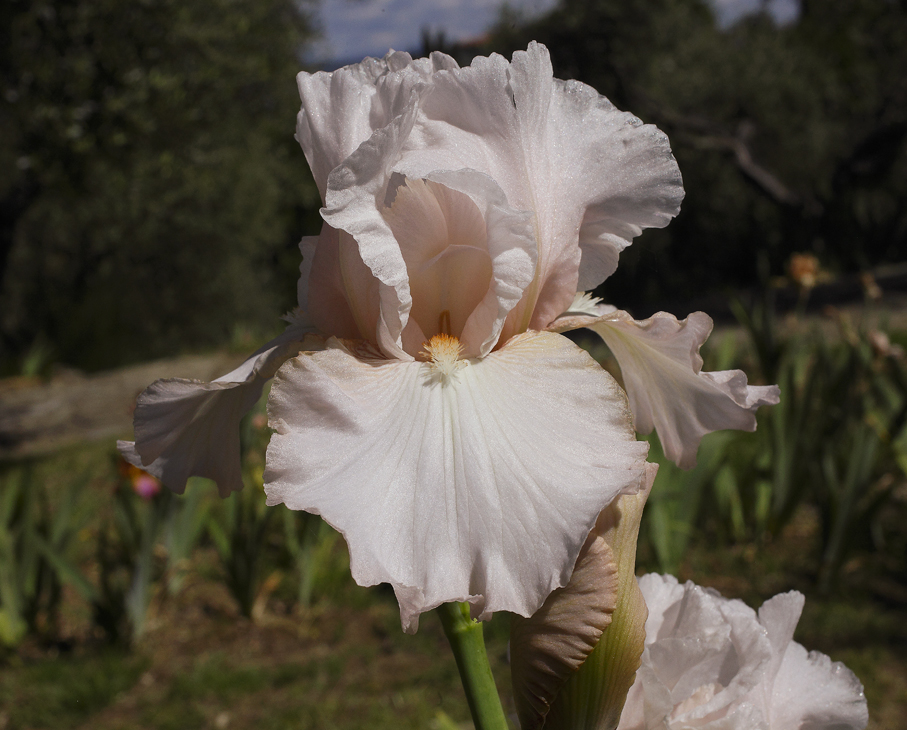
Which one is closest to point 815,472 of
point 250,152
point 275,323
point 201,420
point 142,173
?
point 201,420

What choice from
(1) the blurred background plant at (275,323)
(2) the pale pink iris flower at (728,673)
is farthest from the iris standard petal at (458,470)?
(1) the blurred background plant at (275,323)

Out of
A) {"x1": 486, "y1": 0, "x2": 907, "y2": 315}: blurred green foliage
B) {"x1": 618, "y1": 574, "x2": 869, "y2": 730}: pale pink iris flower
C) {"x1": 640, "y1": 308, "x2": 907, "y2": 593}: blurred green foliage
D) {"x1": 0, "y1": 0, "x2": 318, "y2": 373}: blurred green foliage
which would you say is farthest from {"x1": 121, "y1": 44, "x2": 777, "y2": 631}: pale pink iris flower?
{"x1": 486, "y1": 0, "x2": 907, "y2": 315}: blurred green foliage

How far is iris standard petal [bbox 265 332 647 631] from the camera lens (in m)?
0.46

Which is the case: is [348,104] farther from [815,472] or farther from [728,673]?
[815,472]

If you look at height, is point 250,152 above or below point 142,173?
below

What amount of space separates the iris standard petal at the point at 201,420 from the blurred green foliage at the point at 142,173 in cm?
579

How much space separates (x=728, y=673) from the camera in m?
0.64

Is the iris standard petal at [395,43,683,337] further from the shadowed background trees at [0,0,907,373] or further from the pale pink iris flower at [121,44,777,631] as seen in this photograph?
the shadowed background trees at [0,0,907,373]

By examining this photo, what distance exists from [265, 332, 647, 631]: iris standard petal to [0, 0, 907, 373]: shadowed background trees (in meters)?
5.96

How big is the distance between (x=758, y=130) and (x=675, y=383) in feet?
42.3

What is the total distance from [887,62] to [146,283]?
1061 centimetres

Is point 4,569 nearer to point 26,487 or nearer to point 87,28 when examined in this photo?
point 26,487

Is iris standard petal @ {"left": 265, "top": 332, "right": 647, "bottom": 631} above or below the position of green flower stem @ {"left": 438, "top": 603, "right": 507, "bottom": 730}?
above

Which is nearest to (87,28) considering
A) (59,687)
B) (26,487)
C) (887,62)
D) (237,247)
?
(26,487)
